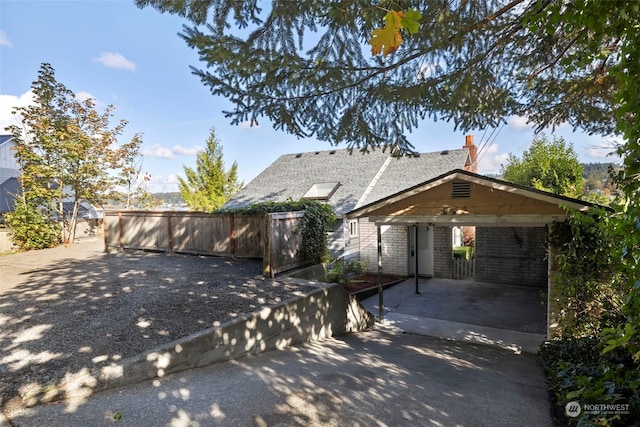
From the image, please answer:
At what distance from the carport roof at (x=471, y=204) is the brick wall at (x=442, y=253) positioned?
19.6 feet

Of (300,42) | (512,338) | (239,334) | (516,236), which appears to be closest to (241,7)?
(300,42)

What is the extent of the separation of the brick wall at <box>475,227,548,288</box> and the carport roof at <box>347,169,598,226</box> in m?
6.21

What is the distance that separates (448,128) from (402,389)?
4309 millimetres

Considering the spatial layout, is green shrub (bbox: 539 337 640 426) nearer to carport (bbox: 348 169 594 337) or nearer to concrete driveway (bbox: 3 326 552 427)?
concrete driveway (bbox: 3 326 552 427)

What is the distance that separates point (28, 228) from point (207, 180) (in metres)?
12.5

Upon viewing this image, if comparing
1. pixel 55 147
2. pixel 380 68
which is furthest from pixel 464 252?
pixel 55 147

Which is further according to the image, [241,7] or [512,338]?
[512,338]

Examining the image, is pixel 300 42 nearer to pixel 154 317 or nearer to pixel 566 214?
pixel 154 317

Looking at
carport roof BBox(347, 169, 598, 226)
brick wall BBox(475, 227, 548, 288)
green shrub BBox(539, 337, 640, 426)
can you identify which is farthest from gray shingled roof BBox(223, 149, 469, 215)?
green shrub BBox(539, 337, 640, 426)

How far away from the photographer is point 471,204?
302 inches

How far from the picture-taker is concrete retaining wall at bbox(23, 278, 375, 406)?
349 centimetres

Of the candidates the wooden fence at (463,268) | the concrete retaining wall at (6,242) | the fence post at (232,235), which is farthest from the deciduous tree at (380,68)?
the concrete retaining wall at (6,242)

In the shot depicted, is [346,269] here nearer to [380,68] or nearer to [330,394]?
[380,68]

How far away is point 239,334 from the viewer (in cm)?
502
